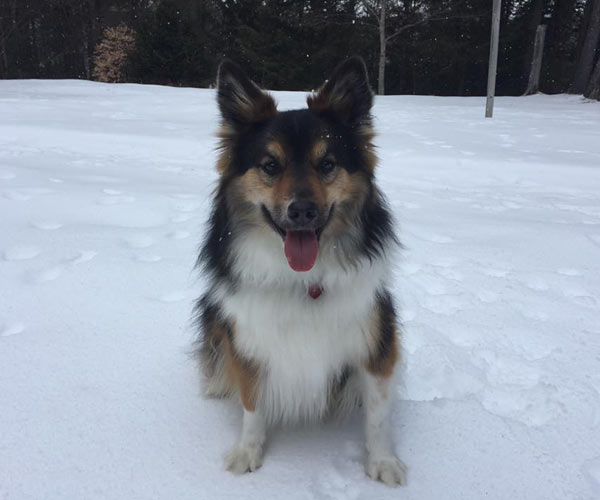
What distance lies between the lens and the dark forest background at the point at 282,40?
23672 millimetres

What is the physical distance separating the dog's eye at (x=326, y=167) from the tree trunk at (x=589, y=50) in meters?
16.7

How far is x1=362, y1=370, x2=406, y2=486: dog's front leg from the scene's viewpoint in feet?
6.76

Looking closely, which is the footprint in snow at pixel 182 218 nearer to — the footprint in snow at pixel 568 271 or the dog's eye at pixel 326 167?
the dog's eye at pixel 326 167

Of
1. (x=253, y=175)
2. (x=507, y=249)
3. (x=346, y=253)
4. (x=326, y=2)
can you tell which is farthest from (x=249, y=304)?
(x=326, y=2)

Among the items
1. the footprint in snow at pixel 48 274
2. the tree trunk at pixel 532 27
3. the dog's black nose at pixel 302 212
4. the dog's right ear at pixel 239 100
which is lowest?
the footprint in snow at pixel 48 274

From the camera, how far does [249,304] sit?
2.04m

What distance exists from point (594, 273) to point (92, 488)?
378 cm

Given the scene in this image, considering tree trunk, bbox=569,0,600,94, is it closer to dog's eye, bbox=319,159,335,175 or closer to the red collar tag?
dog's eye, bbox=319,159,335,175

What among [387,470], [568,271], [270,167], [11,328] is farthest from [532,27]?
[11,328]

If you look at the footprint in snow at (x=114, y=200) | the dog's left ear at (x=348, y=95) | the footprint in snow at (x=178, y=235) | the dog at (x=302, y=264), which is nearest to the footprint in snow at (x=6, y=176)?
the footprint in snow at (x=114, y=200)

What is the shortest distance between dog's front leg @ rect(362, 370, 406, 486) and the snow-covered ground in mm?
90

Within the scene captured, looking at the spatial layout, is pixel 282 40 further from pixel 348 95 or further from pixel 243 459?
pixel 243 459

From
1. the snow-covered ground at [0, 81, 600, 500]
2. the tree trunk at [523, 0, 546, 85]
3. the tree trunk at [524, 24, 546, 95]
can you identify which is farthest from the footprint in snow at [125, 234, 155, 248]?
the tree trunk at [523, 0, 546, 85]

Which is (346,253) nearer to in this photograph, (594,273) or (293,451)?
(293,451)
